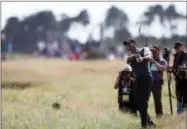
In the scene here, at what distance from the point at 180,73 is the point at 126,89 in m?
1.54

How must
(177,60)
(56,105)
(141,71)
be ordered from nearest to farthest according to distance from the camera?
(141,71), (177,60), (56,105)

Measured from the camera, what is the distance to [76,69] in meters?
40.1

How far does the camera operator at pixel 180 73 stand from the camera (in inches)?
553

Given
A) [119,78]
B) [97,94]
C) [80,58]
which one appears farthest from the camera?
[80,58]

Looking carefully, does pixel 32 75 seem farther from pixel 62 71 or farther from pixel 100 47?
pixel 100 47

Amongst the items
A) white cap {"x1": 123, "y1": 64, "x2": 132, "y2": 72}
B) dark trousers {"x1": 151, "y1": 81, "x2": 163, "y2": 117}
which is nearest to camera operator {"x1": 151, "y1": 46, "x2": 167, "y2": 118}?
dark trousers {"x1": 151, "y1": 81, "x2": 163, "y2": 117}

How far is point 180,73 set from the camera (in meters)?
14.1

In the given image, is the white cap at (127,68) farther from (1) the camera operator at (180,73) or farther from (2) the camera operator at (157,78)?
(1) the camera operator at (180,73)

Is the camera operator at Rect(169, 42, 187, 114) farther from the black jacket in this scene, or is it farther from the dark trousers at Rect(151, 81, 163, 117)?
the dark trousers at Rect(151, 81, 163, 117)

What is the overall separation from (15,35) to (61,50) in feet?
114

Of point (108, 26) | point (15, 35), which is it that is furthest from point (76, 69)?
point (15, 35)

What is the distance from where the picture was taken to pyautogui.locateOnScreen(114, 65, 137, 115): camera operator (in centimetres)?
1488

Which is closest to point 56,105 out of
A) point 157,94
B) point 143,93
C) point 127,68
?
point 127,68

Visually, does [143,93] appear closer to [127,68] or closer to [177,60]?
[177,60]
